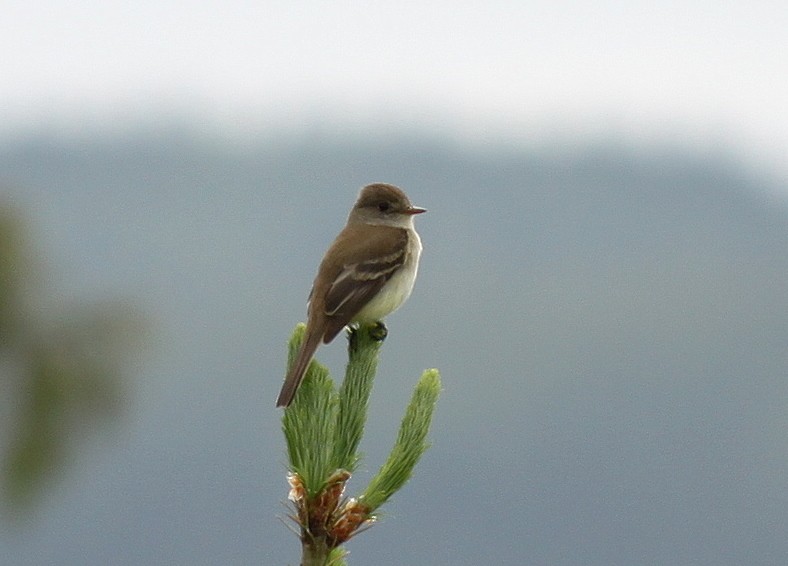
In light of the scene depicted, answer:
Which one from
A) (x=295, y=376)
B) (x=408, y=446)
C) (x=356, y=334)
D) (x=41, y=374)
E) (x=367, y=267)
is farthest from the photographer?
(x=367, y=267)

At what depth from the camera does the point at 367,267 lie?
9.97 meters

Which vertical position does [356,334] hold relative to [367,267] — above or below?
below

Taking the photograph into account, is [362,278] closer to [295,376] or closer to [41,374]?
[41,374]

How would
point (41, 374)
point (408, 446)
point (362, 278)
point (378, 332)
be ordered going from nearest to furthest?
point (408, 446), point (41, 374), point (378, 332), point (362, 278)

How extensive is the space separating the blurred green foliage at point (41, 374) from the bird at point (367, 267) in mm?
988


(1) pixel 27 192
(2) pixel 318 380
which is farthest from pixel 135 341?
(2) pixel 318 380

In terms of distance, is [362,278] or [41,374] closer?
[41,374]

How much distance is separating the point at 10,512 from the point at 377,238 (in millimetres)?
4337

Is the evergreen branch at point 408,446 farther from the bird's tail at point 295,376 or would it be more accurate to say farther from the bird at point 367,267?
the bird at point 367,267

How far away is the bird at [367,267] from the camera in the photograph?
30.3 feet

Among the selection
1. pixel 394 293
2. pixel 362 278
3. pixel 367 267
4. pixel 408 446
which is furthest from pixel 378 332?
pixel 408 446

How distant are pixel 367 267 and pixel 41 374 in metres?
2.79

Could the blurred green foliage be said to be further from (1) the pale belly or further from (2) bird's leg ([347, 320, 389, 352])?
(1) the pale belly

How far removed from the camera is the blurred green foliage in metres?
7.38
